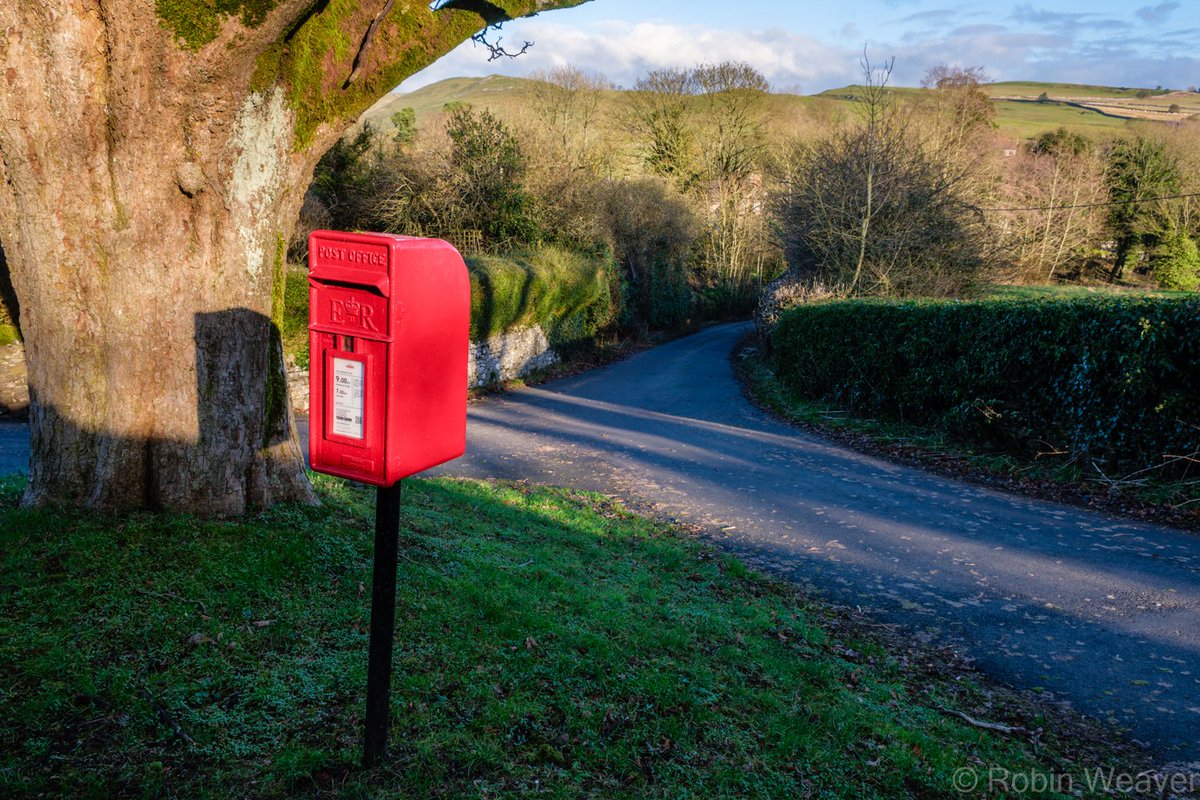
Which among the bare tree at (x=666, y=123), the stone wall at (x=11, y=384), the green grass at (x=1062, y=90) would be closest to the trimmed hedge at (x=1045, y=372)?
the stone wall at (x=11, y=384)

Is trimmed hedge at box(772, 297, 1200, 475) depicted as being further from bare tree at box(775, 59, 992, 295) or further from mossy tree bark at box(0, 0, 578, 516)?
mossy tree bark at box(0, 0, 578, 516)

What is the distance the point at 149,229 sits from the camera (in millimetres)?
4094

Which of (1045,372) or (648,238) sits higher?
(648,238)

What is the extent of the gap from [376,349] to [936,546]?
7.14m

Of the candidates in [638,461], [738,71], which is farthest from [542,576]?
[738,71]

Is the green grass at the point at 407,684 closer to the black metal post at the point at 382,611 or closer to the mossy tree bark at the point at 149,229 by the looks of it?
the black metal post at the point at 382,611

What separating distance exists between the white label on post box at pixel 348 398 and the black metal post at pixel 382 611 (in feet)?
0.86

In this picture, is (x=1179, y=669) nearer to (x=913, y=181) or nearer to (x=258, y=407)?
(x=258, y=407)

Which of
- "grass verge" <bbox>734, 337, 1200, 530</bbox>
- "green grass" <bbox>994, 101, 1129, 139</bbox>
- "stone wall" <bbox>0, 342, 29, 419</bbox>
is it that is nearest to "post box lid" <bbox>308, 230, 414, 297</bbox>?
"grass verge" <bbox>734, 337, 1200, 530</bbox>

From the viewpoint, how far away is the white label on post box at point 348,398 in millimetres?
2787

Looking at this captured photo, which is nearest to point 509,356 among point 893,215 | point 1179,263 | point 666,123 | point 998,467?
point 893,215

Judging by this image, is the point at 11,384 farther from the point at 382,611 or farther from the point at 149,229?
the point at 382,611

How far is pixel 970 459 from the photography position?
12.4 m

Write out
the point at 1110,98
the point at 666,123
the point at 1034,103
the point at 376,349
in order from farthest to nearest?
the point at 1110,98
the point at 1034,103
the point at 666,123
the point at 376,349
